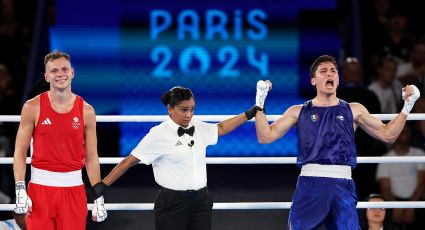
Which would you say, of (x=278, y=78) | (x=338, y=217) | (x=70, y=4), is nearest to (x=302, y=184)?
(x=338, y=217)

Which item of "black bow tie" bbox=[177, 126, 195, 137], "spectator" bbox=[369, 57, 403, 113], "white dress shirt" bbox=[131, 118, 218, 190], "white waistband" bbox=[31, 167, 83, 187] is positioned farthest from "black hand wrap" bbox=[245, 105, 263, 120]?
"spectator" bbox=[369, 57, 403, 113]

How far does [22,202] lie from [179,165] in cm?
94

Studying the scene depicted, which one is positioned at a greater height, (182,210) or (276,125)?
(276,125)

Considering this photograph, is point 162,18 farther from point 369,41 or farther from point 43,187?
point 43,187

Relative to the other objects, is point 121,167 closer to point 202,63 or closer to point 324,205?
point 324,205

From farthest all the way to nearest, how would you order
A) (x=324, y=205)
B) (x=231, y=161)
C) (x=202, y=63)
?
1. (x=202, y=63)
2. (x=231, y=161)
3. (x=324, y=205)

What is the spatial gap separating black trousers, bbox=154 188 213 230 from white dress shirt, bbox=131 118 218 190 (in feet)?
0.16

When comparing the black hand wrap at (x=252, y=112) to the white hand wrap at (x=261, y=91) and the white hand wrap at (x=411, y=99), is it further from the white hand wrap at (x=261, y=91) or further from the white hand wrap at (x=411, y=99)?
the white hand wrap at (x=411, y=99)

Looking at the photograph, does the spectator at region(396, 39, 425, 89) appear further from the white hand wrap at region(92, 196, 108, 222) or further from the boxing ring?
the white hand wrap at region(92, 196, 108, 222)

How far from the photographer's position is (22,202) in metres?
5.14

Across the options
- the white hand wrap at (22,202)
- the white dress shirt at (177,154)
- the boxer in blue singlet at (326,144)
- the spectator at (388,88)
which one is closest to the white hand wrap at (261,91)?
the boxer in blue singlet at (326,144)

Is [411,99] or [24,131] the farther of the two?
[411,99]

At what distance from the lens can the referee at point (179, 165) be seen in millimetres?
5398

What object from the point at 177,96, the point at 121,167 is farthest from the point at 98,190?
the point at 177,96
